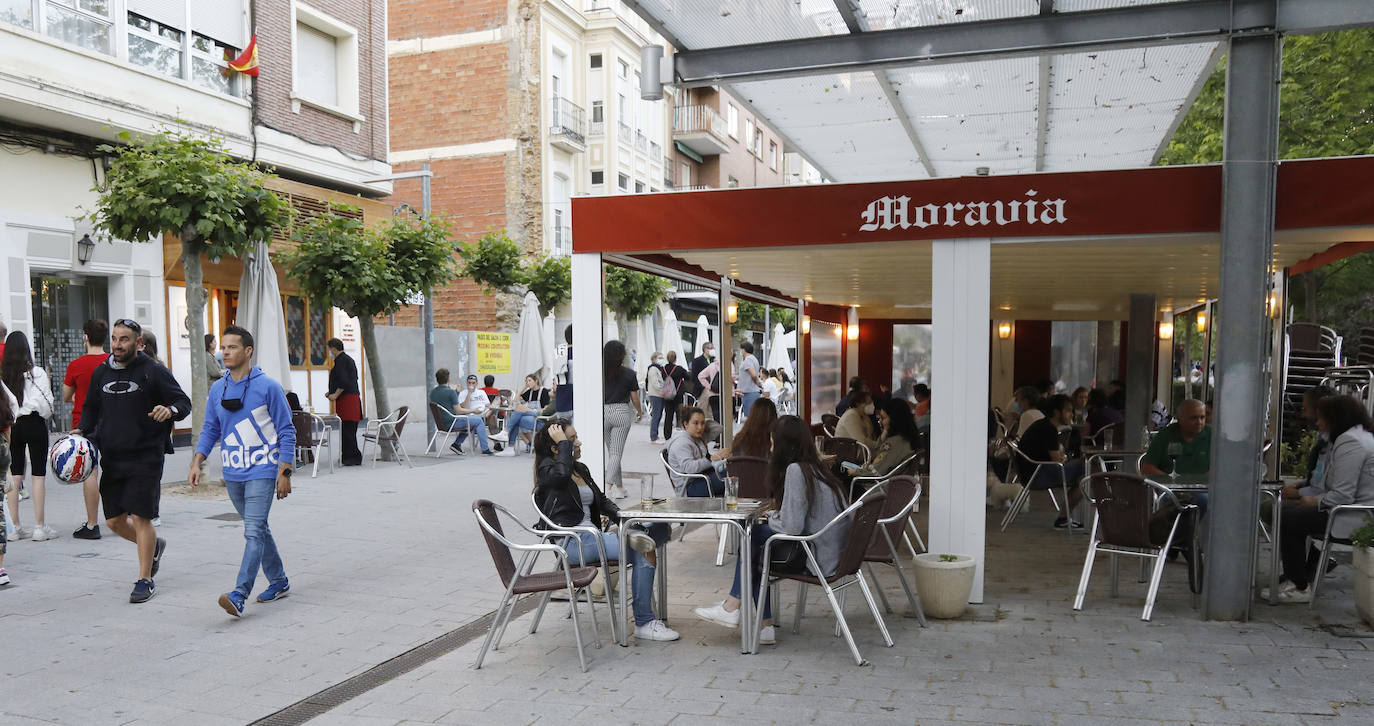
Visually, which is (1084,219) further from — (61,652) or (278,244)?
(278,244)

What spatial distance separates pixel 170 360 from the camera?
14.5m

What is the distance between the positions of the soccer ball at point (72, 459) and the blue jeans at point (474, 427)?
7316 mm

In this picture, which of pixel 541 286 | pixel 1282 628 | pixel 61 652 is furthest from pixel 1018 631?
pixel 541 286

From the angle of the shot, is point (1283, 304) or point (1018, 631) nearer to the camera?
point (1018, 631)

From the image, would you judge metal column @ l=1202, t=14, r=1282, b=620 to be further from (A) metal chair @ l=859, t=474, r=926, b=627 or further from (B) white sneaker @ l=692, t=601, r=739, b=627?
(B) white sneaker @ l=692, t=601, r=739, b=627

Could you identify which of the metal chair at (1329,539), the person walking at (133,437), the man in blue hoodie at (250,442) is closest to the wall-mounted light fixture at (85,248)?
the person walking at (133,437)

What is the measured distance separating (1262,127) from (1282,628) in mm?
2750

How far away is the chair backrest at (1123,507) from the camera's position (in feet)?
18.7

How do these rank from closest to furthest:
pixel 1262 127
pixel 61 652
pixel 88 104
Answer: pixel 61 652
pixel 1262 127
pixel 88 104

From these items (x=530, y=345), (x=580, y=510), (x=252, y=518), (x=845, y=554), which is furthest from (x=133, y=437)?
(x=530, y=345)

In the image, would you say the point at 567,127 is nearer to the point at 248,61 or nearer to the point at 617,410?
the point at 248,61

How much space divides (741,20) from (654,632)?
373cm

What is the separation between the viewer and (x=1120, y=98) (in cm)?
805

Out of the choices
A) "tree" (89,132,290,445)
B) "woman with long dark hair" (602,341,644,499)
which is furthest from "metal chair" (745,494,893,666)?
"tree" (89,132,290,445)
